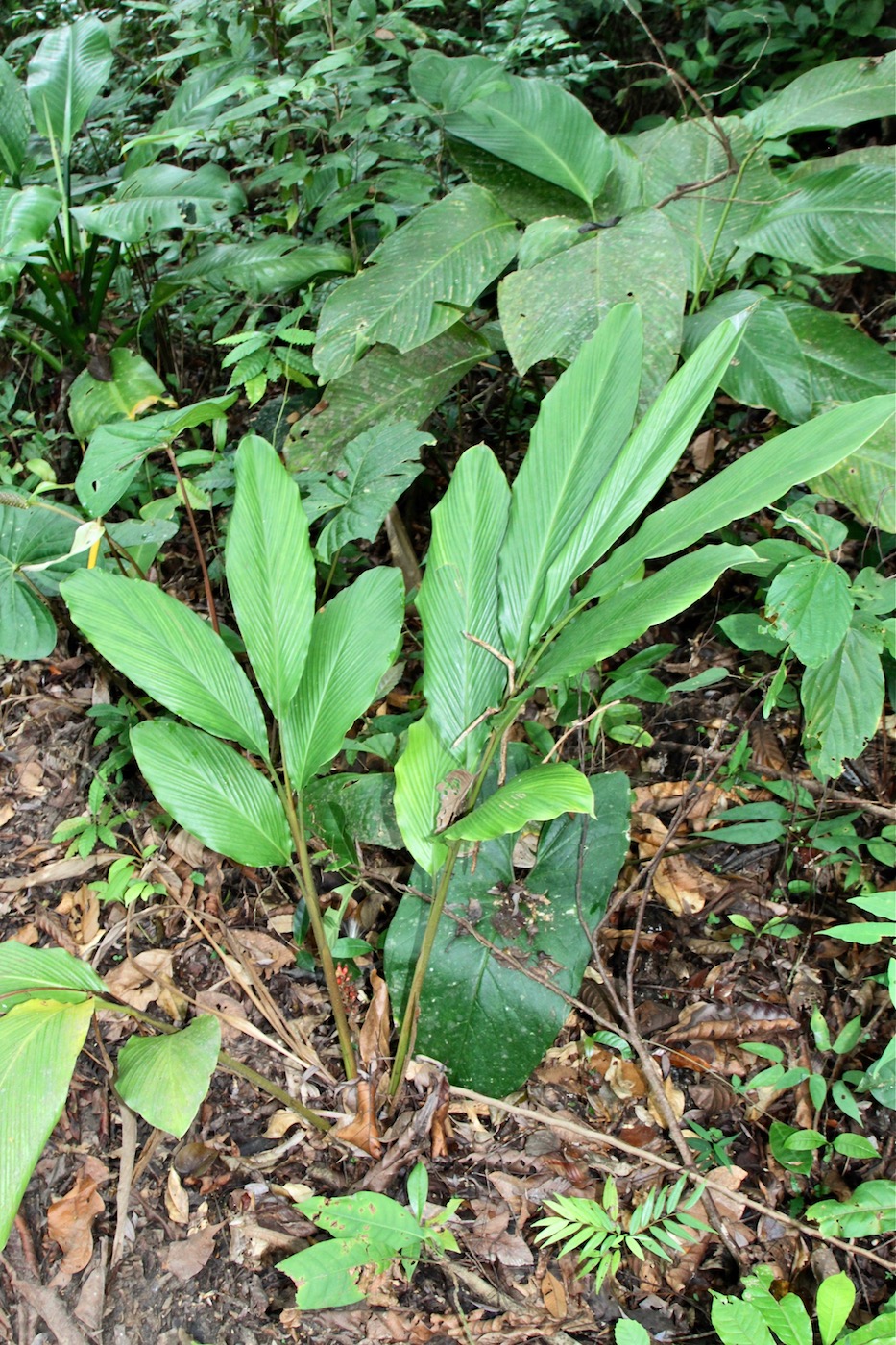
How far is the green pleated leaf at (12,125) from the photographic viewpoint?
2006 mm

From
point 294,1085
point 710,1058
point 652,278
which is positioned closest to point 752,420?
point 652,278

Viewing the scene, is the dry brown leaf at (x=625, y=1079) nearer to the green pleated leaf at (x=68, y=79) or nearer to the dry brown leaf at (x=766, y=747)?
the dry brown leaf at (x=766, y=747)

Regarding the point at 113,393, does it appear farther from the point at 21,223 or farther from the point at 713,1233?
the point at 713,1233

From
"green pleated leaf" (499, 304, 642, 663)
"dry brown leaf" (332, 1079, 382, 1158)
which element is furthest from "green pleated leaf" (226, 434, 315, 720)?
"dry brown leaf" (332, 1079, 382, 1158)

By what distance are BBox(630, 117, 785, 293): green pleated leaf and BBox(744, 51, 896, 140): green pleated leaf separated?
5 cm

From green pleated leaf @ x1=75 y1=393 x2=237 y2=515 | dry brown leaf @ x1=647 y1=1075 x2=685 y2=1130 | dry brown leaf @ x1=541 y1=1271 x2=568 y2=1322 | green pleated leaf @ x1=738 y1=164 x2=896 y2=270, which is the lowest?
dry brown leaf @ x1=647 y1=1075 x2=685 y2=1130

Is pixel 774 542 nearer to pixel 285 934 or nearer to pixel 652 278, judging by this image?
pixel 652 278

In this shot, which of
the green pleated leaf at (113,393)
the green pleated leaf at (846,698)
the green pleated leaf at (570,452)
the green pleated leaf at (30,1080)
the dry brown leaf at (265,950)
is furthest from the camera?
the green pleated leaf at (113,393)

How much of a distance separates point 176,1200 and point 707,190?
6.58 ft

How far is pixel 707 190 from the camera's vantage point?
1.70 m

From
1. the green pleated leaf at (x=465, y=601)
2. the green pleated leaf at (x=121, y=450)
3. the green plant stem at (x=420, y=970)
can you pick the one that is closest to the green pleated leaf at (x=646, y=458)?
the green pleated leaf at (x=465, y=601)

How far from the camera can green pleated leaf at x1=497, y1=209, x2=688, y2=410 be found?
1392 mm

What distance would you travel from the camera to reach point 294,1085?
4.41ft

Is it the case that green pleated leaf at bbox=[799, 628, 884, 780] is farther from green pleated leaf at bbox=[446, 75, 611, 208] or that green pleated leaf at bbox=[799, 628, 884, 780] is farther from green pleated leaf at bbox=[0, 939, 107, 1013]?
green pleated leaf at bbox=[0, 939, 107, 1013]
